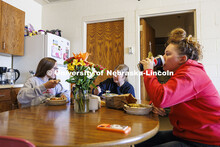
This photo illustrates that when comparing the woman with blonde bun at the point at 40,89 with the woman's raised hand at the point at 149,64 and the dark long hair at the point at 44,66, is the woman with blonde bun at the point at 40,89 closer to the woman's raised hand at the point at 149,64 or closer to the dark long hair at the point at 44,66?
the dark long hair at the point at 44,66

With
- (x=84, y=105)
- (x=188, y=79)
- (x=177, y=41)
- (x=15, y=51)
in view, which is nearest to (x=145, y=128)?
(x=188, y=79)

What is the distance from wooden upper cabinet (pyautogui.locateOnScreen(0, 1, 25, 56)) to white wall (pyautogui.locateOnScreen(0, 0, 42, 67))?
31 centimetres

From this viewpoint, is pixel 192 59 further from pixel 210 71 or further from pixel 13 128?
pixel 210 71

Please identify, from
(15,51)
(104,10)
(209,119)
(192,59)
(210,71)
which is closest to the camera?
(209,119)

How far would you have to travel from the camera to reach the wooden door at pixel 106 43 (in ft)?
10.9

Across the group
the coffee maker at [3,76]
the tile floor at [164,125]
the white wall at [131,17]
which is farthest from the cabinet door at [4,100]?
the tile floor at [164,125]

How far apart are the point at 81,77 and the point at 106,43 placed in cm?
242

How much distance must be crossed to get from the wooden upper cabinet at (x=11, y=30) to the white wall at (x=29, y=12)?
1.03 feet

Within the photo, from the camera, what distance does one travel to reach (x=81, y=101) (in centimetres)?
111

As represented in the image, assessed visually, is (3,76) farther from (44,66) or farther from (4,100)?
(44,66)

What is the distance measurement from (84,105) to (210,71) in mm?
2381

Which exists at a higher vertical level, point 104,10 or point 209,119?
point 104,10

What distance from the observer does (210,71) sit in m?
2.63

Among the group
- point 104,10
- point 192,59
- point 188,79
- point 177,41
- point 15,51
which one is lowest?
point 188,79
